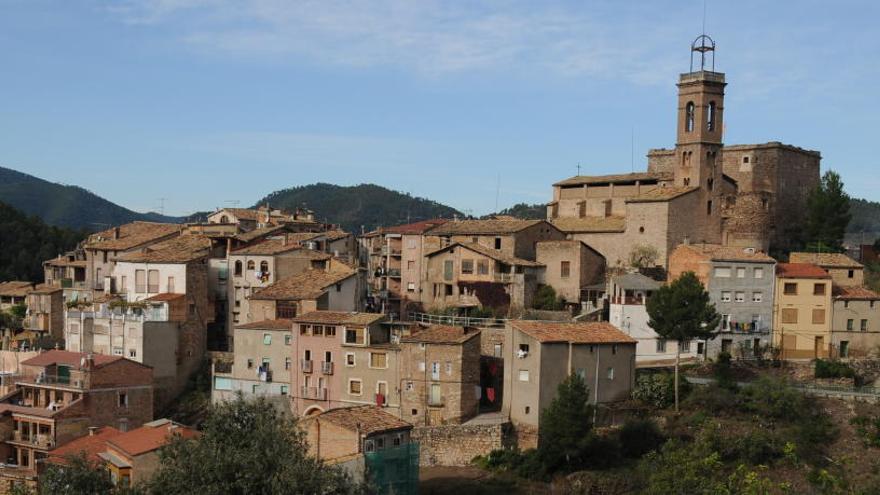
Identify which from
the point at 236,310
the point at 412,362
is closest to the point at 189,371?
the point at 236,310

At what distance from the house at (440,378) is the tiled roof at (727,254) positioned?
45.6 ft

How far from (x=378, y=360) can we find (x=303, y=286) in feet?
27.2

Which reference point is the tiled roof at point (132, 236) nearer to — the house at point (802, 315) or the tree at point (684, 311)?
the tree at point (684, 311)

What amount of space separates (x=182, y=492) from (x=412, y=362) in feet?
59.8

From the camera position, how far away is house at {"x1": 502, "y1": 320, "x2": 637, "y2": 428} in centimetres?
4597

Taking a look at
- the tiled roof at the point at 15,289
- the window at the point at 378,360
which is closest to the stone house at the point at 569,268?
the window at the point at 378,360

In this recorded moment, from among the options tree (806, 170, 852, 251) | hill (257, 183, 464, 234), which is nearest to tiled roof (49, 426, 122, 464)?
tree (806, 170, 852, 251)

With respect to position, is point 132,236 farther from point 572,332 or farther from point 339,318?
point 572,332

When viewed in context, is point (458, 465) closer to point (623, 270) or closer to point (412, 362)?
point (412, 362)

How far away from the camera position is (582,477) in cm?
4375

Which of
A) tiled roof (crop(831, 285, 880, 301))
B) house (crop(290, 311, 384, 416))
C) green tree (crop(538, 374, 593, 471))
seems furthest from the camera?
tiled roof (crop(831, 285, 880, 301))

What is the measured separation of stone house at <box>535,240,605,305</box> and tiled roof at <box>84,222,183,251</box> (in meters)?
23.2

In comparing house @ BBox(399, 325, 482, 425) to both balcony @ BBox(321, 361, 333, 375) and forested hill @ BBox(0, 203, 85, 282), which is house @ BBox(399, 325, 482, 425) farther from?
forested hill @ BBox(0, 203, 85, 282)

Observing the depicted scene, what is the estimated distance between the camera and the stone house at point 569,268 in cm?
5903
